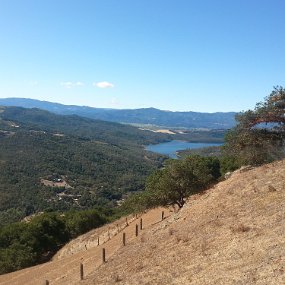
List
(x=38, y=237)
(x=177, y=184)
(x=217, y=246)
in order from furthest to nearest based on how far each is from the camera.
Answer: (x=38, y=237)
(x=177, y=184)
(x=217, y=246)

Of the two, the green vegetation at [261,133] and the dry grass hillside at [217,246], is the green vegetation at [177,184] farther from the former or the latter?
the dry grass hillside at [217,246]

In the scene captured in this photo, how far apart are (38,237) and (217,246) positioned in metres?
51.2

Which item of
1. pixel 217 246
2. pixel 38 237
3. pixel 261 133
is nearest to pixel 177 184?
pixel 261 133

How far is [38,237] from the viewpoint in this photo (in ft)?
216

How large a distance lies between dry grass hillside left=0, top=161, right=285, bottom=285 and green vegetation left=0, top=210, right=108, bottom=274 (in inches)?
890

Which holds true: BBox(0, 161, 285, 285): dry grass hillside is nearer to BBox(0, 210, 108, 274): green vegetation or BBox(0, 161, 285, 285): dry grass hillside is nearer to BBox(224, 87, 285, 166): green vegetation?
BBox(224, 87, 285, 166): green vegetation

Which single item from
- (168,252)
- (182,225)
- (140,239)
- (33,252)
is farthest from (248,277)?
(33,252)

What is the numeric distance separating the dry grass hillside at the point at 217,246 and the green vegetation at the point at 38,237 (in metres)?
22.6

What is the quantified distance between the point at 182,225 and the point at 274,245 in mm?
11211

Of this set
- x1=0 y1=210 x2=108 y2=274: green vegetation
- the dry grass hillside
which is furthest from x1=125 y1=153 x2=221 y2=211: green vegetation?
x1=0 y1=210 x2=108 y2=274: green vegetation

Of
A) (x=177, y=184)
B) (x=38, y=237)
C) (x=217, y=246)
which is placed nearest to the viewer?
(x=217, y=246)

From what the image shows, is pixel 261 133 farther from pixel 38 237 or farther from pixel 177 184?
pixel 38 237

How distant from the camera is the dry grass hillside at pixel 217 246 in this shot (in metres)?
17.3

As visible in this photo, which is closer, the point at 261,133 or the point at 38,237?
the point at 261,133
